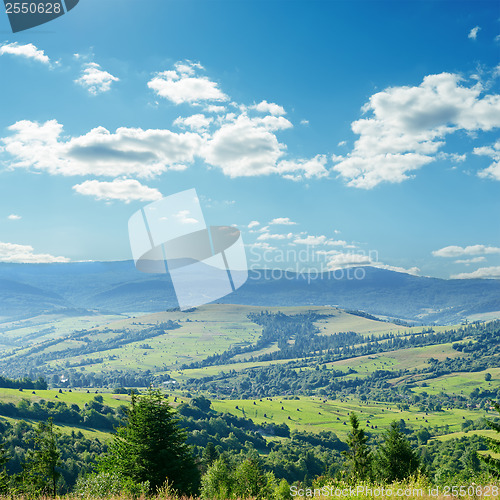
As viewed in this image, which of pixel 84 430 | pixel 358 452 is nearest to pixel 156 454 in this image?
pixel 358 452

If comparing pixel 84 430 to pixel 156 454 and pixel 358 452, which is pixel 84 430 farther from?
pixel 156 454

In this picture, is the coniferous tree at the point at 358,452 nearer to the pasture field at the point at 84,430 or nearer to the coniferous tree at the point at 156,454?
the coniferous tree at the point at 156,454

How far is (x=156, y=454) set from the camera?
83.1 feet

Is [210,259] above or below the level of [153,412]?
above

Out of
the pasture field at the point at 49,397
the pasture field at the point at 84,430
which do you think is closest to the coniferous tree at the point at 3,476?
the pasture field at the point at 84,430

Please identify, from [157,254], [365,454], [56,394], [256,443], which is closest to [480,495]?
[157,254]

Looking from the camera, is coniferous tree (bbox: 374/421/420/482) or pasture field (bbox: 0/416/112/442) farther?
pasture field (bbox: 0/416/112/442)

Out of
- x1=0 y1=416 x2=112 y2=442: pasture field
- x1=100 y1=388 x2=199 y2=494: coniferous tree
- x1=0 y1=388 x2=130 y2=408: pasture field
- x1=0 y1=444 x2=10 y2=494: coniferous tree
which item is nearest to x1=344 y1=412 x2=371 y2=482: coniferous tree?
x1=100 y1=388 x2=199 y2=494: coniferous tree

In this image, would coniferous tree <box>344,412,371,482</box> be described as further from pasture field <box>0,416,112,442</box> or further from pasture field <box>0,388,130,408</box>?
pasture field <box>0,388,130,408</box>

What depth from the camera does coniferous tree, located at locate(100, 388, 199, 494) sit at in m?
24.6

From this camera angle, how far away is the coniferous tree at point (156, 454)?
24625mm

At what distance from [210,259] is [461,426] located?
19948cm

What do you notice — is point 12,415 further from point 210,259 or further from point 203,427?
point 210,259

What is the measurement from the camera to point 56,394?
189500mm
